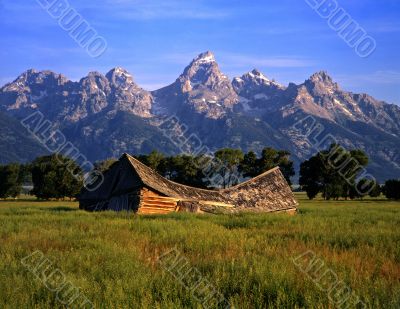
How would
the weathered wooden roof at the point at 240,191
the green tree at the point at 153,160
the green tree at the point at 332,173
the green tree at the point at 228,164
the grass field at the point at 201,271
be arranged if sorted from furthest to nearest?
the green tree at the point at 153,160 < the green tree at the point at 228,164 < the green tree at the point at 332,173 < the weathered wooden roof at the point at 240,191 < the grass field at the point at 201,271

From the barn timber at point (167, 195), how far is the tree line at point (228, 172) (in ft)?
138

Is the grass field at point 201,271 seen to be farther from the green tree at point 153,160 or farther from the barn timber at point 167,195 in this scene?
the green tree at point 153,160

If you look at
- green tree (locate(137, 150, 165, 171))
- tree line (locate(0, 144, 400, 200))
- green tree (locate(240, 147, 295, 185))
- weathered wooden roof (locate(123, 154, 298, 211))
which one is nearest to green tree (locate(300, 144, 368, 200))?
tree line (locate(0, 144, 400, 200))

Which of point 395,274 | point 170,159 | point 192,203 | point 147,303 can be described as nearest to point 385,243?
point 395,274

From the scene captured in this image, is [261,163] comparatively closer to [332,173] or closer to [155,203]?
[332,173]

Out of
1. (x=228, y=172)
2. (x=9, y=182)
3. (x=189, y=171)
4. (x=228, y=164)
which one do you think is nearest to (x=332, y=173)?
(x=228, y=164)

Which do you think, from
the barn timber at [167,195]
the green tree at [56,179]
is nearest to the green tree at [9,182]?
the green tree at [56,179]

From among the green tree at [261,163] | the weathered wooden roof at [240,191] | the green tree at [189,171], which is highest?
the green tree at [261,163]

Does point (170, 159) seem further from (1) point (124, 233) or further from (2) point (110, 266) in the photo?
(2) point (110, 266)

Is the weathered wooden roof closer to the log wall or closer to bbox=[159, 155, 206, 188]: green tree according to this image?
the log wall

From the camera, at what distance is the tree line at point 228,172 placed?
8619 centimetres

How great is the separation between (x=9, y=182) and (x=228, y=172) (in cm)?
4350

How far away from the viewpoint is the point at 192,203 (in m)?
33.2

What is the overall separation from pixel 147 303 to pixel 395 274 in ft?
17.1
